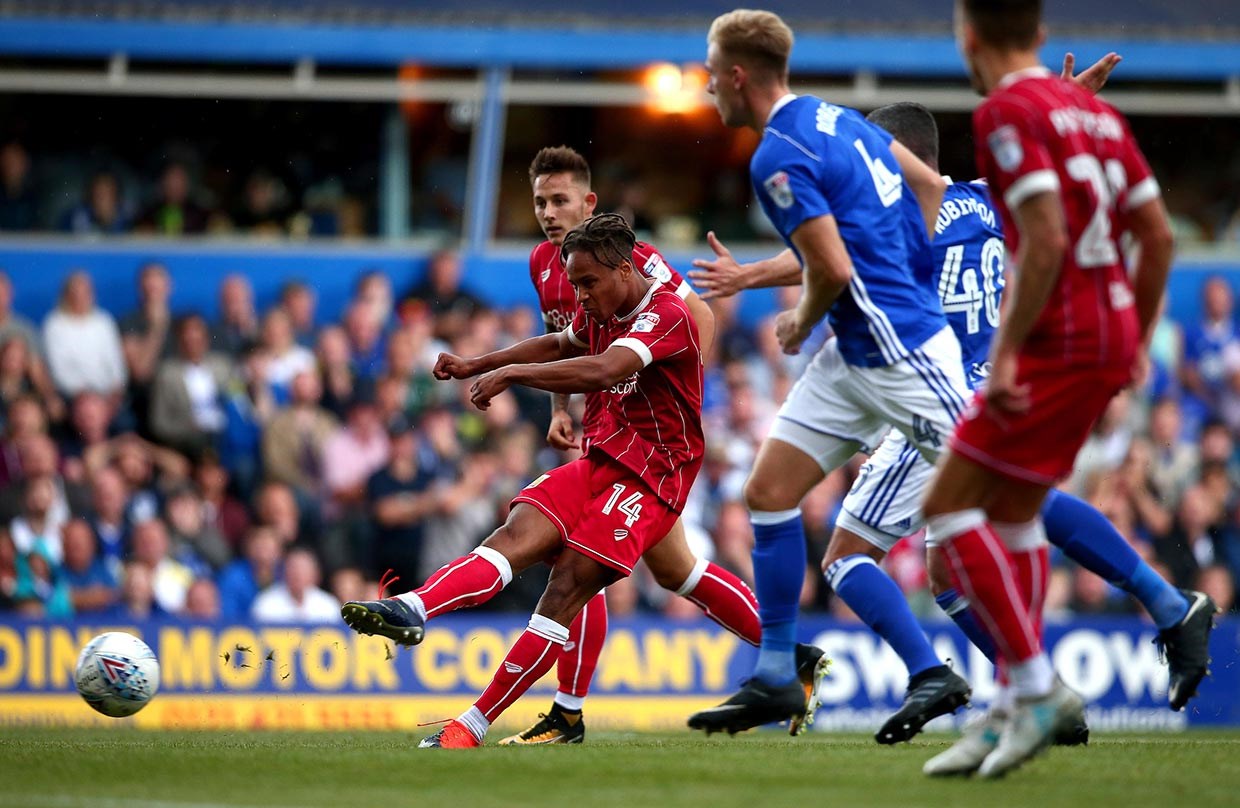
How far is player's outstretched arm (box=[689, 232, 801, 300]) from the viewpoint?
21.0ft

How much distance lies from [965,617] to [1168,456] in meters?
7.80

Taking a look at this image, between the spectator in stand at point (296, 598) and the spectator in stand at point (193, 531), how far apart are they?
540mm

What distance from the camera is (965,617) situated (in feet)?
24.5

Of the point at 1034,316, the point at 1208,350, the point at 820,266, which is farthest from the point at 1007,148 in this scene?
the point at 1208,350

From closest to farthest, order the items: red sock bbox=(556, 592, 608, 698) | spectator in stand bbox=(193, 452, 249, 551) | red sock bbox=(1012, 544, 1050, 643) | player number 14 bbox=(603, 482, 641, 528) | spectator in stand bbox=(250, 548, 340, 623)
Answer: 1. red sock bbox=(1012, 544, 1050, 643)
2. player number 14 bbox=(603, 482, 641, 528)
3. red sock bbox=(556, 592, 608, 698)
4. spectator in stand bbox=(250, 548, 340, 623)
5. spectator in stand bbox=(193, 452, 249, 551)

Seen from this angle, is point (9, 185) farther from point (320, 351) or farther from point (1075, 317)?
point (1075, 317)

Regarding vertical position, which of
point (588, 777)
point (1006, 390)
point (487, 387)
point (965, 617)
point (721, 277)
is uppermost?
point (721, 277)

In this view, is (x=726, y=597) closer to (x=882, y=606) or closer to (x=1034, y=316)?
(x=882, y=606)

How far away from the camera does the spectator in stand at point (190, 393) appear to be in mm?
13820

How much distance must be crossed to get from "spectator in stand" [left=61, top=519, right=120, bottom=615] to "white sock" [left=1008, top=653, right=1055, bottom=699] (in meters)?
8.86

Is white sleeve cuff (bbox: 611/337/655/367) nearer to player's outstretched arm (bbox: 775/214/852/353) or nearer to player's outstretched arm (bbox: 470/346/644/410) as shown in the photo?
player's outstretched arm (bbox: 470/346/644/410)

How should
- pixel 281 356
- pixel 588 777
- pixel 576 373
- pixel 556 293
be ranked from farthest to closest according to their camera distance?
pixel 281 356, pixel 556 293, pixel 576 373, pixel 588 777

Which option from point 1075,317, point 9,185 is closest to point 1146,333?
point 1075,317

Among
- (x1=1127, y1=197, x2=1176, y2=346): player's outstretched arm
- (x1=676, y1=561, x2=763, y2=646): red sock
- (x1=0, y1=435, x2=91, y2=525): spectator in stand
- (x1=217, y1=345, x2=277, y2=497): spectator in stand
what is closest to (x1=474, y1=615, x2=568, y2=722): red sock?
(x1=676, y1=561, x2=763, y2=646): red sock
